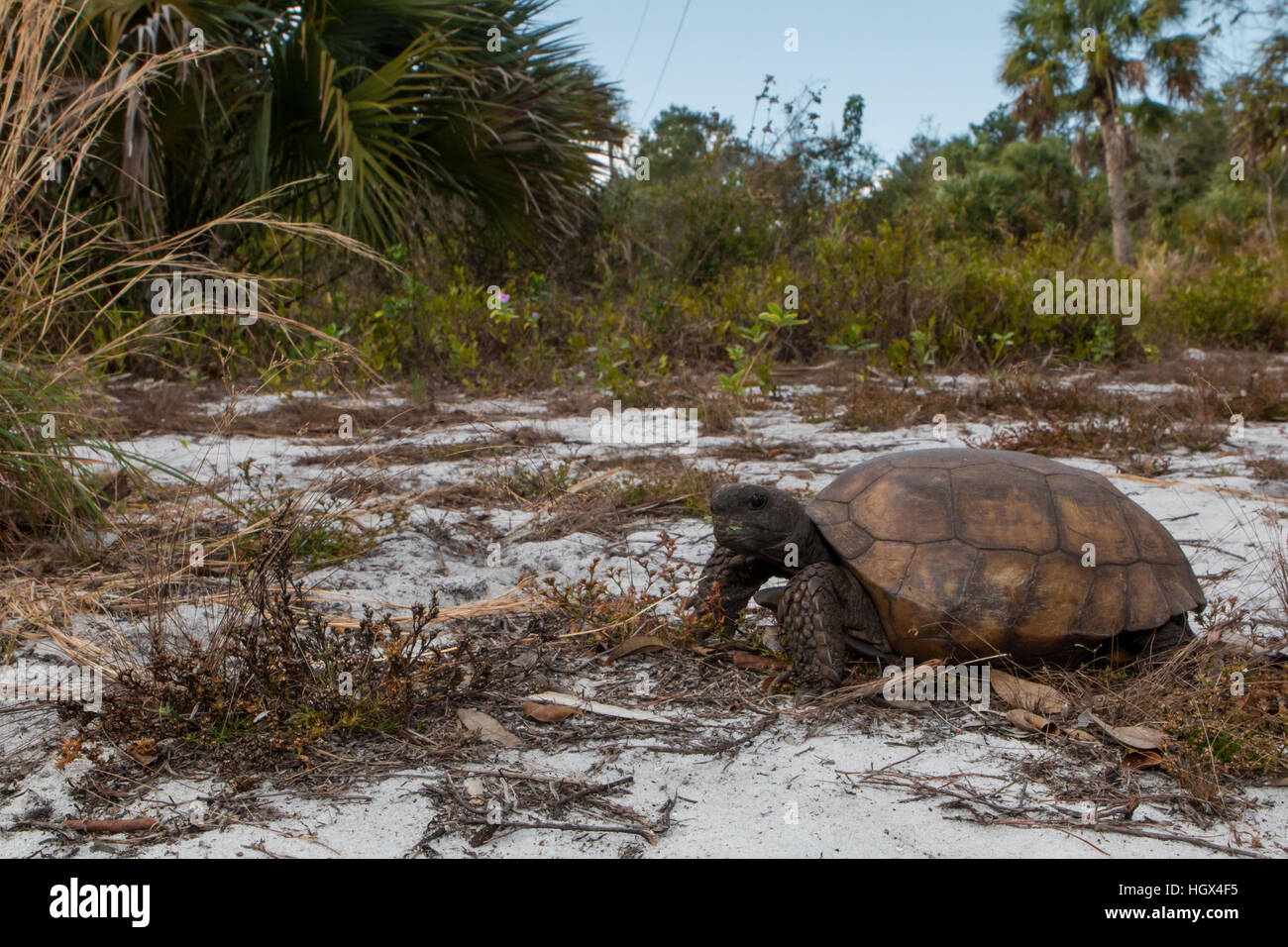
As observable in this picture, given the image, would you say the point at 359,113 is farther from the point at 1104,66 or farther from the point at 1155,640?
the point at 1104,66

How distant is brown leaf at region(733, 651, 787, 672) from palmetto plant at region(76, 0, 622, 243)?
17.3ft

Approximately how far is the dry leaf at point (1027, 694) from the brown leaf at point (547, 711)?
3.67 feet

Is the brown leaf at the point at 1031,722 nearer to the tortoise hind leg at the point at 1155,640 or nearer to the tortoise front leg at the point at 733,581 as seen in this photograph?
the tortoise hind leg at the point at 1155,640

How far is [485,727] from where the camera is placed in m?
2.45

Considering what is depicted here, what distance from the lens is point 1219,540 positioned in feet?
12.4

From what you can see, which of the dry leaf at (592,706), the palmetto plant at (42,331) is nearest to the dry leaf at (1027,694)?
the dry leaf at (592,706)

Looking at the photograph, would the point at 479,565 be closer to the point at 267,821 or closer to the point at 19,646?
the point at 19,646

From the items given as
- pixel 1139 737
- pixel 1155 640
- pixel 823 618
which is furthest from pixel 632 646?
pixel 1155 640

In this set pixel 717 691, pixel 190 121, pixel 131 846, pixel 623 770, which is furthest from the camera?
pixel 190 121

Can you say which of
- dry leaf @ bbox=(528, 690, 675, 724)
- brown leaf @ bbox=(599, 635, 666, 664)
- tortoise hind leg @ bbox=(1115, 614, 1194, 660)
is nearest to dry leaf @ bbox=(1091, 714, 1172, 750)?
tortoise hind leg @ bbox=(1115, 614, 1194, 660)

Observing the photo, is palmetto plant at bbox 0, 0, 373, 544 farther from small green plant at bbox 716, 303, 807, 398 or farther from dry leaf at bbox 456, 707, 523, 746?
Result: small green plant at bbox 716, 303, 807, 398

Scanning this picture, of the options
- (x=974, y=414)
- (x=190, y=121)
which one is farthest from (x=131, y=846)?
(x=190, y=121)

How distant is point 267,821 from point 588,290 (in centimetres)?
914

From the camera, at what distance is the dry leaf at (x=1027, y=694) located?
8.33 ft
